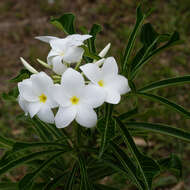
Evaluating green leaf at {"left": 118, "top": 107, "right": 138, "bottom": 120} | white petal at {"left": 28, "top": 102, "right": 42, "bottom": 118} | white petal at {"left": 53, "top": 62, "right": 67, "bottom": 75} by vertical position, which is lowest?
green leaf at {"left": 118, "top": 107, "right": 138, "bottom": 120}

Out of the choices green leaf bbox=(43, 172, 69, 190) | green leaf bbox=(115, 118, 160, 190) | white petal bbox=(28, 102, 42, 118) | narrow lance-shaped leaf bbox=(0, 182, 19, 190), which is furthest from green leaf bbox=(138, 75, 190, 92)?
narrow lance-shaped leaf bbox=(0, 182, 19, 190)

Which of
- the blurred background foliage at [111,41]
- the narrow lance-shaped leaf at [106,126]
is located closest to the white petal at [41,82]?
the narrow lance-shaped leaf at [106,126]

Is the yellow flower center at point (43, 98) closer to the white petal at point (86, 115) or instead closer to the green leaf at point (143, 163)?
the white petal at point (86, 115)

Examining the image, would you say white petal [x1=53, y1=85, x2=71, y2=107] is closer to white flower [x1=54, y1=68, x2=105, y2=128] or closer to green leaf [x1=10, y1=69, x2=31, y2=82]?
white flower [x1=54, y1=68, x2=105, y2=128]

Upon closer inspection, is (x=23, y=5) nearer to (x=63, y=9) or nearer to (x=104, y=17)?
(x=63, y=9)

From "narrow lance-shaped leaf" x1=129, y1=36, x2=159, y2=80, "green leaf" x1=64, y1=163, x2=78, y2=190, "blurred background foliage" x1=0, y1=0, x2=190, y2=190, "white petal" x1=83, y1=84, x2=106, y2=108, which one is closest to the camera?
"white petal" x1=83, y1=84, x2=106, y2=108

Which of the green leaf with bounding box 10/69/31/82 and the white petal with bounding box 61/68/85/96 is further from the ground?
the white petal with bounding box 61/68/85/96
